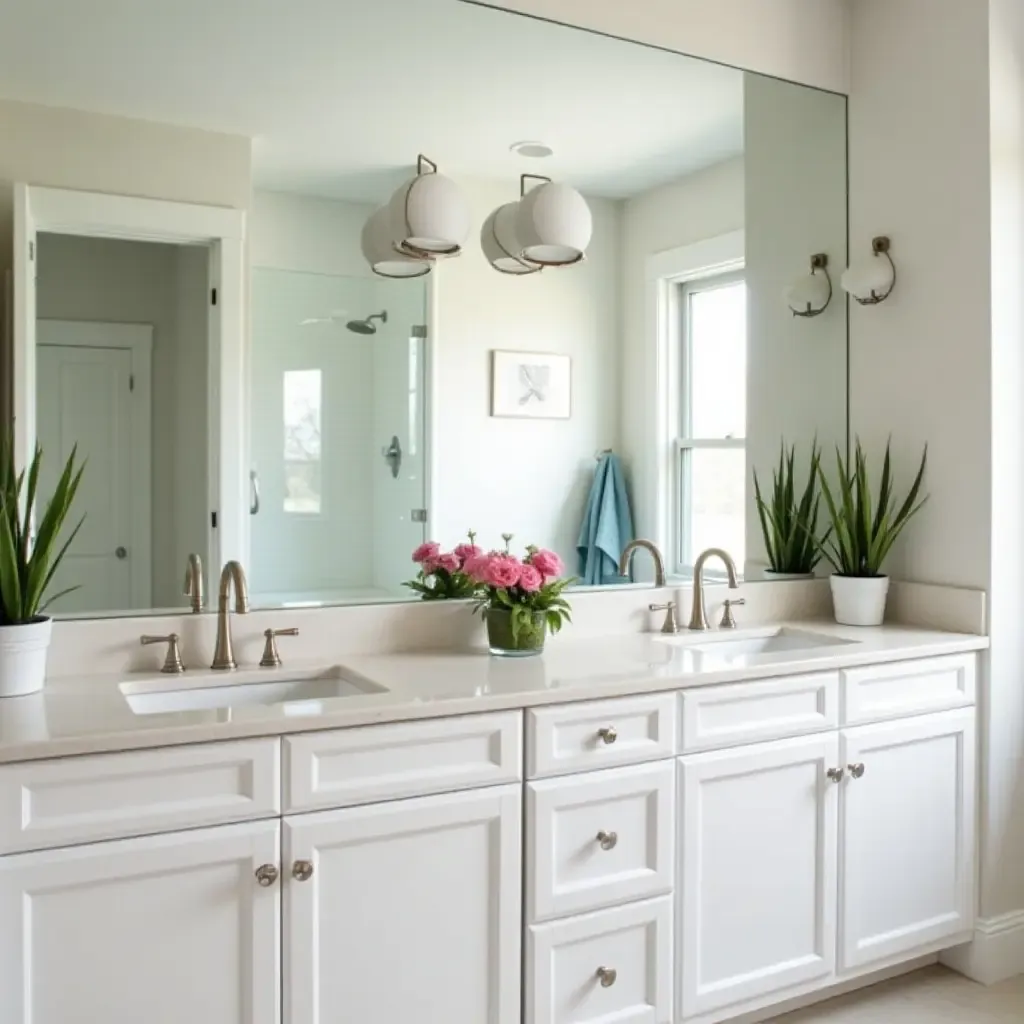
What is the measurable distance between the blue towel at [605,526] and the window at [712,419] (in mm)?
185

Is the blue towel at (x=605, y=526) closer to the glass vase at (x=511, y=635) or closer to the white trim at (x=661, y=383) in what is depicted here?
the white trim at (x=661, y=383)

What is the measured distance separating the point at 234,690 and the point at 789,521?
1.64 meters

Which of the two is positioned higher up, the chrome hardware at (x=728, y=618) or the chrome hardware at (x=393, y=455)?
the chrome hardware at (x=393, y=455)

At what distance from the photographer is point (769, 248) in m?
2.83

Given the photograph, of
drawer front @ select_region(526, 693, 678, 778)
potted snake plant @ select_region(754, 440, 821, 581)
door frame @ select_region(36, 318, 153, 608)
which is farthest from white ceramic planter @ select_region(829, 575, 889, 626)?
door frame @ select_region(36, 318, 153, 608)

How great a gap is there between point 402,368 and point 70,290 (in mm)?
723

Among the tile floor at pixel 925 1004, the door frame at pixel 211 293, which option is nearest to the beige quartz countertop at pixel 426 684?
the door frame at pixel 211 293

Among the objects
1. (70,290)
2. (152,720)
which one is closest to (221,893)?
(152,720)

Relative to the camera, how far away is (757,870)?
212cm

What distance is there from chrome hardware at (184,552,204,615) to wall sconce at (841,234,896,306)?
1.86 meters

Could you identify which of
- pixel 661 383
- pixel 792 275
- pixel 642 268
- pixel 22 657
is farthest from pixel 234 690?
pixel 792 275

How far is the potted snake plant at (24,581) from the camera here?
1710 mm

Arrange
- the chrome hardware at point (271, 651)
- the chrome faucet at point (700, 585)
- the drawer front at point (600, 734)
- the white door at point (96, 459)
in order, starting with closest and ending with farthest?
the drawer front at point (600, 734)
the white door at point (96, 459)
the chrome hardware at point (271, 651)
the chrome faucet at point (700, 585)

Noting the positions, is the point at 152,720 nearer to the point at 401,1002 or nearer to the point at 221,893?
the point at 221,893
